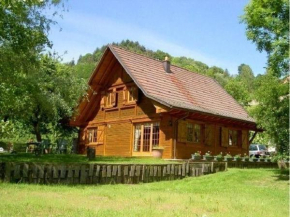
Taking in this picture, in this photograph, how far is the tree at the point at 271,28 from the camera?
13539 millimetres

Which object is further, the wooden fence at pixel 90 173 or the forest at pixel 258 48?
the forest at pixel 258 48

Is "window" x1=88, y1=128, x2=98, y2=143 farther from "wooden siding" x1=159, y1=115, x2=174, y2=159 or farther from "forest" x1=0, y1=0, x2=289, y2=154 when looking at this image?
"forest" x1=0, y1=0, x2=289, y2=154

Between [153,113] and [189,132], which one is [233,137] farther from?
[153,113]

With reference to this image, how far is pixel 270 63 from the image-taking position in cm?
1460

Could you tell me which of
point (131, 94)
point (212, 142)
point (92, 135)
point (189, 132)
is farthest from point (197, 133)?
point (92, 135)

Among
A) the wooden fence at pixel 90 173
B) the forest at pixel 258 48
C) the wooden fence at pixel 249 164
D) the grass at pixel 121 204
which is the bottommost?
the grass at pixel 121 204

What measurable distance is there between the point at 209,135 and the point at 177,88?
375 centimetres

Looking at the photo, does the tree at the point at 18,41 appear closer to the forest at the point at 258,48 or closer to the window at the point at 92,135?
the forest at the point at 258,48

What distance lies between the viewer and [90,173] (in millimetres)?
11664

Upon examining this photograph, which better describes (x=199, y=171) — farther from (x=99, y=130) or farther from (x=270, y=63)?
(x=99, y=130)

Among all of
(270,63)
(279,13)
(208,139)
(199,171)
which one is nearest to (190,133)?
(208,139)

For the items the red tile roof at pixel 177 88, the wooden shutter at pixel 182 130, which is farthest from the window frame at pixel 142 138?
the red tile roof at pixel 177 88

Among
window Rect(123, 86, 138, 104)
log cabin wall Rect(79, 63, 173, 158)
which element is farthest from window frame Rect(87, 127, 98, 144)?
window Rect(123, 86, 138, 104)

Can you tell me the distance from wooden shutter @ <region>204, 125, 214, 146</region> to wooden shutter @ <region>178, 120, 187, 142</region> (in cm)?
231
